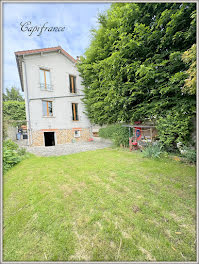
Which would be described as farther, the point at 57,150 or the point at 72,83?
the point at 72,83

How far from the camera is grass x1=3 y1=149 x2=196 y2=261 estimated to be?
1.19m

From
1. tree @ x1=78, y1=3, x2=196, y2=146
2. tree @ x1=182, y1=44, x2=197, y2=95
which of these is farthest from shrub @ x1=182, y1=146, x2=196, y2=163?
tree @ x1=182, y1=44, x2=197, y2=95

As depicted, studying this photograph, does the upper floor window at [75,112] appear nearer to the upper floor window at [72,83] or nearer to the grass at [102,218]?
the upper floor window at [72,83]

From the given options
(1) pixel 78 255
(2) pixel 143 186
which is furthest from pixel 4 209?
(2) pixel 143 186

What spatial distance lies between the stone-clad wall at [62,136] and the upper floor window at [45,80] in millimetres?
3779

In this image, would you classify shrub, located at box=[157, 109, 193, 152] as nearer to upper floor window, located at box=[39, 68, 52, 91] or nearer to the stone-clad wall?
the stone-clad wall

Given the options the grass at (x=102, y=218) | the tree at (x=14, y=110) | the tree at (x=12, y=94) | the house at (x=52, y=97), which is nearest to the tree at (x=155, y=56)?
the grass at (x=102, y=218)

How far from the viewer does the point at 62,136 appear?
392 inches

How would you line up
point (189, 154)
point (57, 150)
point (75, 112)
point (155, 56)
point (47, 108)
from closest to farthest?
point (189, 154) < point (155, 56) < point (57, 150) < point (47, 108) < point (75, 112)

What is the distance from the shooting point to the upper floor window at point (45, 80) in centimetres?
902

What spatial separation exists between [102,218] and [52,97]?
10007 mm

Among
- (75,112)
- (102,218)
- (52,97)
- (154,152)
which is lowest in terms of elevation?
(102,218)

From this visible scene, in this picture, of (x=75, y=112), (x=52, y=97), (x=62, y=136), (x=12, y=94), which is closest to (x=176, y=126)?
(x=62, y=136)

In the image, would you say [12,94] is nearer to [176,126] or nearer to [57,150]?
[57,150]
